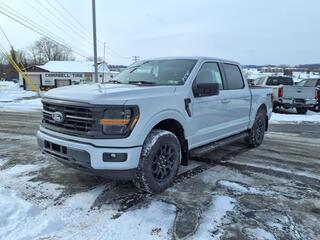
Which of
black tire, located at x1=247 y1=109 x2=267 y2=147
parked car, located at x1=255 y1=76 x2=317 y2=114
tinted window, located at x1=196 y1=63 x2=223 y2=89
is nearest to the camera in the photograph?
tinted window, located at x1=196 y1=63 x2=223 y2=89

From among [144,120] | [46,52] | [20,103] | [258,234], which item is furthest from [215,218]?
[46,52]

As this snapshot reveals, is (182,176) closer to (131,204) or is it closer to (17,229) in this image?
(131,204)

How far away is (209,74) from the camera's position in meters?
4.96

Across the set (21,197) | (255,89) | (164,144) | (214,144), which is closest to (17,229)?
(21,197)

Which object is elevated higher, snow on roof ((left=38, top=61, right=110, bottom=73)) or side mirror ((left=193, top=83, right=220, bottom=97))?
snow on roof ((left=38, top=61, right=110, bottom=73))

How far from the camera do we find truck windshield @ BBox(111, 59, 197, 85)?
14.8ft

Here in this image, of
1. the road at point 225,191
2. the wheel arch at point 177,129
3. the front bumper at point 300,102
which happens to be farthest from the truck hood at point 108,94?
the front bumper at point 300,102

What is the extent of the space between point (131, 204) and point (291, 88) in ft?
42.4

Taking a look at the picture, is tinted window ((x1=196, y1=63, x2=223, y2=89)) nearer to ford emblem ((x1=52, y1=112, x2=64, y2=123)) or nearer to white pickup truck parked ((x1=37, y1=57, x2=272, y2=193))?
white pickup truck parked ((x1=37, y1=57, x2=272, y2=193))

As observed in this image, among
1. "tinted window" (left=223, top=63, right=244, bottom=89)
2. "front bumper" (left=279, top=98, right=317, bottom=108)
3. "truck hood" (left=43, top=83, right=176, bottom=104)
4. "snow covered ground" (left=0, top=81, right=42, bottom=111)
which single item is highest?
"tinted window" (left=223, top=63, right=244, bottom=89)

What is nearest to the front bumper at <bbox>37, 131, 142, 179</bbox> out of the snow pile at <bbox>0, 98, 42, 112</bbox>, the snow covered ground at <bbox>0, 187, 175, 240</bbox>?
the snow covered ground at <bbox>0, 187, 175, 240</bbox>

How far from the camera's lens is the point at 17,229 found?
2975mm

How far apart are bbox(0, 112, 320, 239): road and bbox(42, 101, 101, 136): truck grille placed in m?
0.93

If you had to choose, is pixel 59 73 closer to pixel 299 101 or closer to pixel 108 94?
pixel 299 101
